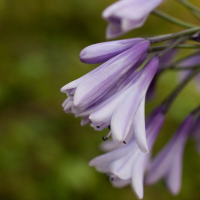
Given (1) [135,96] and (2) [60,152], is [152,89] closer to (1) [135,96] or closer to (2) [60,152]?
(1) [135,96]

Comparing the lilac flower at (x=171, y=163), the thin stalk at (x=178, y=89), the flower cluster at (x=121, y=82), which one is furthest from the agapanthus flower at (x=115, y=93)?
the lilac flower at (x=171, y=163)

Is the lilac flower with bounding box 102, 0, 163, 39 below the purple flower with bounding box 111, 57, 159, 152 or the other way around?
the other way around

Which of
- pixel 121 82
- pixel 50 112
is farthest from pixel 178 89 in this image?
pixel 50 112

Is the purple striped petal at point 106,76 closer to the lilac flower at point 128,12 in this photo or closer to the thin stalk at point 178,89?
the lilac flower at point 128,12

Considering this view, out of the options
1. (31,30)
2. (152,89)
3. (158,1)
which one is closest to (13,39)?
(31,30)

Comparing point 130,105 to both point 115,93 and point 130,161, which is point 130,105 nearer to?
point 115,93

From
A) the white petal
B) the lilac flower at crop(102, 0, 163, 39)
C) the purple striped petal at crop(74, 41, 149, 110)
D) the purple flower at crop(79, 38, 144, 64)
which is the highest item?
the lilac flower at crop(102, 0, 163, 39)

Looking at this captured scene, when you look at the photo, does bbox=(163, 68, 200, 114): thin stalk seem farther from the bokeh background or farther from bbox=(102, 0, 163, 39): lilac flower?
the bokeh background

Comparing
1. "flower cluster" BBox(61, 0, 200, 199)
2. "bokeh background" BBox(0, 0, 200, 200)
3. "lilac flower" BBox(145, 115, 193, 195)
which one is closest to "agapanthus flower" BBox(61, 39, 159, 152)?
"flower cluster" BBox(61, 0, 200, 199)
